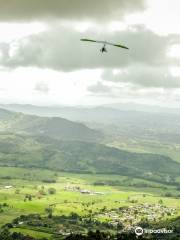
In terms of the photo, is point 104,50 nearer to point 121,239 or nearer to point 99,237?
point 121,239

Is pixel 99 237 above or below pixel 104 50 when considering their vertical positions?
below

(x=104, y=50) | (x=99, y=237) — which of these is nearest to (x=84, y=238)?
(x=99, y=237)

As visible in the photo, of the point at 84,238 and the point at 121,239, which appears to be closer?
the point at 121,239

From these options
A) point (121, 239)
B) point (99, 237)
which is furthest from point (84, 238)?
point (121, 239)

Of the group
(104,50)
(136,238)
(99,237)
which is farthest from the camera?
(99,237)

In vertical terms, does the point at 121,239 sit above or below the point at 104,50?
below

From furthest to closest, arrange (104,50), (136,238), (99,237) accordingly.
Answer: (99,237) → (136,238) → (104,50)

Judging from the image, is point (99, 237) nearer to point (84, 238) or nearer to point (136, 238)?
point (84, 238)
